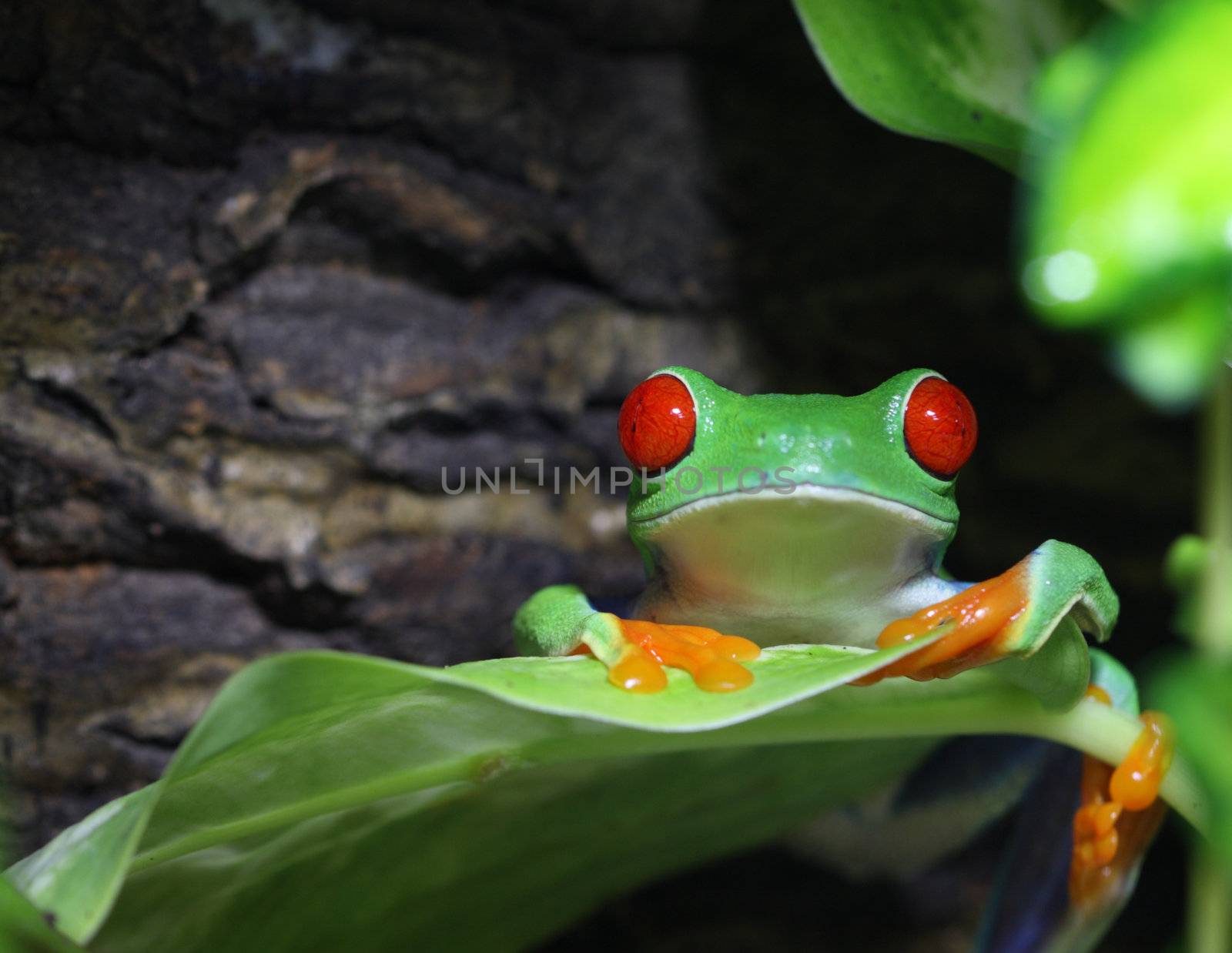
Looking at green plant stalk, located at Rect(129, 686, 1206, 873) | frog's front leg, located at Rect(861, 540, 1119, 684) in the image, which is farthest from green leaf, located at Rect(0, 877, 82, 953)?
frog's front leg, located at Rect(861, 540, 1119, 684)

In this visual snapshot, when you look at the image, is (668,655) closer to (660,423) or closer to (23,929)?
(660,423)

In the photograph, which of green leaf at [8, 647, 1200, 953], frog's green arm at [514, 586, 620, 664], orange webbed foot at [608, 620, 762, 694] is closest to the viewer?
green leaf at [8, 647, 1200, 953]

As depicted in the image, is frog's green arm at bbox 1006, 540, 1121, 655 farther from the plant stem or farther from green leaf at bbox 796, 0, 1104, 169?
green leaf at bbox 796, 0, 1104, 169

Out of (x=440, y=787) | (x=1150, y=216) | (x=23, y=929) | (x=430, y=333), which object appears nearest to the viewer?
(x=1150, y=216)

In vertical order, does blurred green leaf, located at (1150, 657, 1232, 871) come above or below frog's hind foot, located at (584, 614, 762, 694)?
above

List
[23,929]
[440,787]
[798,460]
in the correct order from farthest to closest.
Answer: [798,460] < [440,787] < [23,929]

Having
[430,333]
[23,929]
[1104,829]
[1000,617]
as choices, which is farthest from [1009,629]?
[430,333]

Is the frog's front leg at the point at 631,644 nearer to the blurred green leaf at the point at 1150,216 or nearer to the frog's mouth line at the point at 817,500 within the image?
the frog's mouth line at the point at 817,500
